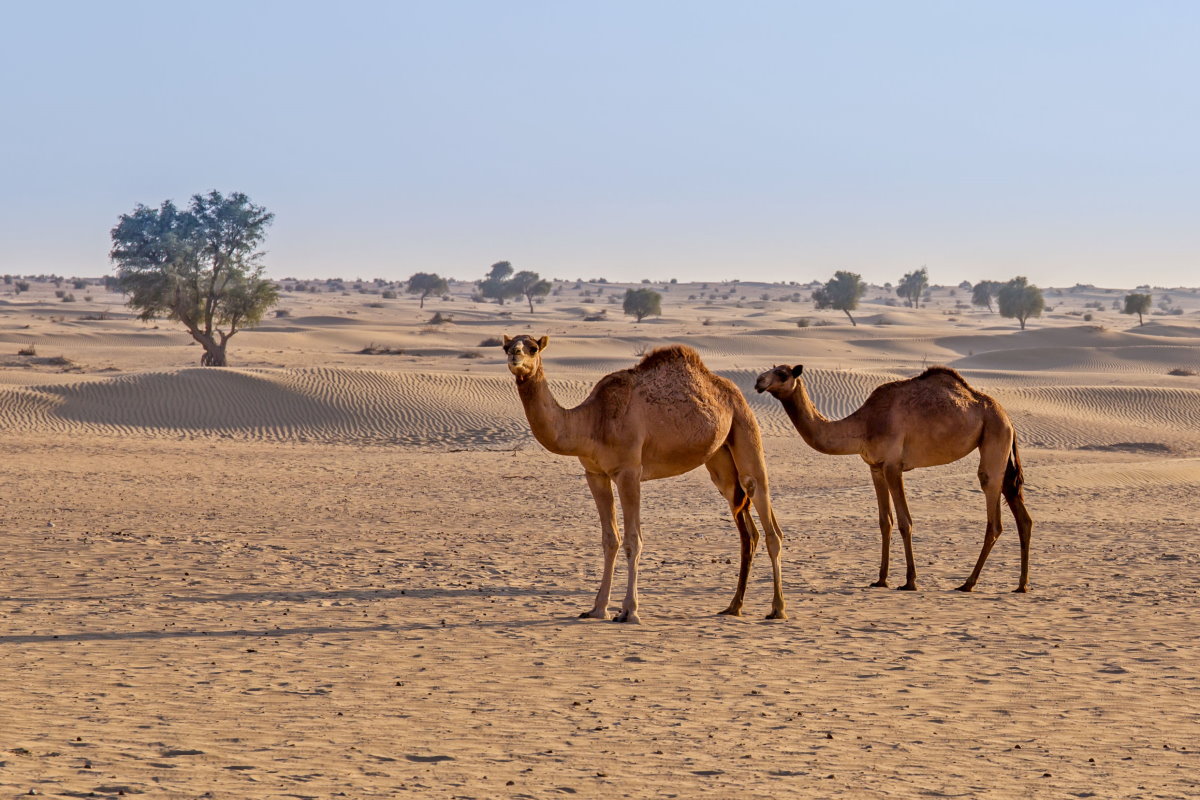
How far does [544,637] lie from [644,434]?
5.44ft

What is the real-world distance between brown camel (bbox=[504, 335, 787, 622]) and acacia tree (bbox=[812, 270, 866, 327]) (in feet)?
250

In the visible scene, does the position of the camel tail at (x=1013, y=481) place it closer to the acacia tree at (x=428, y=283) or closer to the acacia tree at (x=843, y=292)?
the acacia tree at (x=843, y=292)

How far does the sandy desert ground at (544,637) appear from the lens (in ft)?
20.2

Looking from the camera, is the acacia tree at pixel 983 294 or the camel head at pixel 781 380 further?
the acacia tree at pixel 983 294

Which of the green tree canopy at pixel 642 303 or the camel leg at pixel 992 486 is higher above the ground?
the green tree canopy at pixel 642 303

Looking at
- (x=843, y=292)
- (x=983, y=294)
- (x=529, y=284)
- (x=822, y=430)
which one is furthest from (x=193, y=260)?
(x=983, y=294)

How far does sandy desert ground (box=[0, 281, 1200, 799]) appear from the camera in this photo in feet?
20.2

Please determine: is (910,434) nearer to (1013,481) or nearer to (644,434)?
(1013,481)

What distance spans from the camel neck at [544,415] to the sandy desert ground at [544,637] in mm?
1308

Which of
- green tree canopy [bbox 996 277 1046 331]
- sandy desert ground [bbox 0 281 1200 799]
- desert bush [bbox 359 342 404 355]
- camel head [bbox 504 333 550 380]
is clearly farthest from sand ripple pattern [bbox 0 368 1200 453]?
green tree canopy [bbox 996 277 1046 331]

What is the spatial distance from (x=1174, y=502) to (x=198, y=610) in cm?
1333

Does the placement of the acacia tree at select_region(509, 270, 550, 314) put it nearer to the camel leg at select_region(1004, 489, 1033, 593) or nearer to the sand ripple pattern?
the sand ripple pattern

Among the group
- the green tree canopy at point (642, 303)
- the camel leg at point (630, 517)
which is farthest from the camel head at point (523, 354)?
the green tree canopy at point (642, 303)

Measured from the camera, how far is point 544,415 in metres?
9.55
